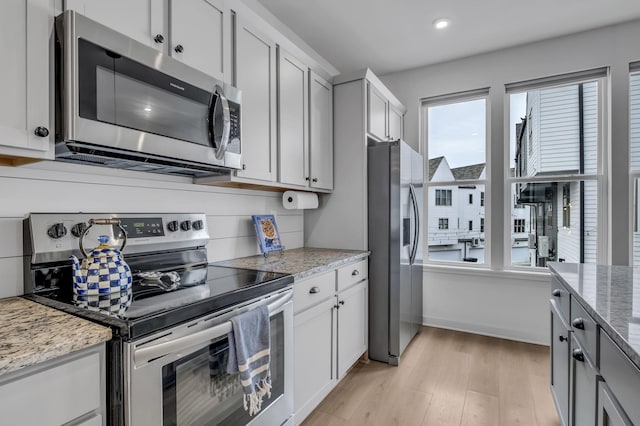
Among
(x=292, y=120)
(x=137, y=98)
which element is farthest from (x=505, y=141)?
(x=137, y=98)

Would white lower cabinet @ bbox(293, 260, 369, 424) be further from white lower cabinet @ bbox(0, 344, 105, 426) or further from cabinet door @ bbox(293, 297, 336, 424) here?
white lower cabinet @ bbox(0, 344, 105, 426)

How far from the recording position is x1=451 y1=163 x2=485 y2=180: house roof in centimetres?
349

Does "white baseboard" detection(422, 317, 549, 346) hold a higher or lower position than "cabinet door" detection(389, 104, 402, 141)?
lower

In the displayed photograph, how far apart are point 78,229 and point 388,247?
80.2 inches

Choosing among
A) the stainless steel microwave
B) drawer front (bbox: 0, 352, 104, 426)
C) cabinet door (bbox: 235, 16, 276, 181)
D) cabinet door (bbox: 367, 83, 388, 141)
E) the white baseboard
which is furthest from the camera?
the white baseboard

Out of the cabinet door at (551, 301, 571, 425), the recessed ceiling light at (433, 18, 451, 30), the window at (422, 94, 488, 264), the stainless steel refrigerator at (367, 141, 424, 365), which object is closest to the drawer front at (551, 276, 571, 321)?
the cabinet door at (551, 301, 571, 425)

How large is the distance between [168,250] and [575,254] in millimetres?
3381

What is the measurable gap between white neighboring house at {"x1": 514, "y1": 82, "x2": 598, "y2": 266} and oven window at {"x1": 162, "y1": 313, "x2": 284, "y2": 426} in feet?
9.99

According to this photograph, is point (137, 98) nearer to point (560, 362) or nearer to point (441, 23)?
point (560, 362)

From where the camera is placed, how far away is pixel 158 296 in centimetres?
125

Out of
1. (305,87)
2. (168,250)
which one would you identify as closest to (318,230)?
(305,87)

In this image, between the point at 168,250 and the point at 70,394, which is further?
the point at 168,250

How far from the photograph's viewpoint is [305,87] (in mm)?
2549

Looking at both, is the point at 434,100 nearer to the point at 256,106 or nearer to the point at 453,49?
the point at 453,49
